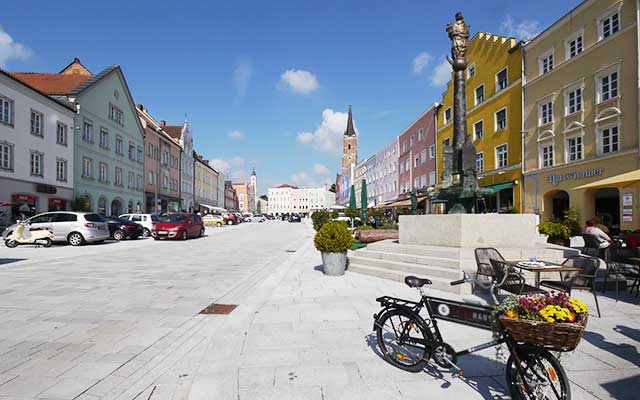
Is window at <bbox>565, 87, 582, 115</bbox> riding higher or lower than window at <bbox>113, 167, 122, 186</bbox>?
higher

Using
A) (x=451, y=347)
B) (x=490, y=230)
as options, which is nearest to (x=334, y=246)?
(x=490, y=230)

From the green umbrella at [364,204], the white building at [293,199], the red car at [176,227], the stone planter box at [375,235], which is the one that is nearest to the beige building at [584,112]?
the green umbrella at [364,204]

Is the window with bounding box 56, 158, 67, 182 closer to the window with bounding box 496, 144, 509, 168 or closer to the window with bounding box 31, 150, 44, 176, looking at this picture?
the window with bounding box 31, 150, 44, 176

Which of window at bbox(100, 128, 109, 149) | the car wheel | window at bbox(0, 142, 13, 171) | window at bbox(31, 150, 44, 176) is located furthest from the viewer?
window at bbox(100, 128, 109, 149)

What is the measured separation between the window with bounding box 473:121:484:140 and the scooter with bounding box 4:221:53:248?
1206 inches

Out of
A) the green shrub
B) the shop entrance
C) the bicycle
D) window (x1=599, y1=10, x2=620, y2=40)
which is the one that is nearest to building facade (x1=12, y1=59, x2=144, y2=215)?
the green shrub

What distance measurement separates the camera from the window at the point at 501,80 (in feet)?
85.5

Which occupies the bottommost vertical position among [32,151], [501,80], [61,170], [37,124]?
[61,170]

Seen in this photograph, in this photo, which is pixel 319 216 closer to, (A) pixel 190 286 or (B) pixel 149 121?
(A) pixel 190 286

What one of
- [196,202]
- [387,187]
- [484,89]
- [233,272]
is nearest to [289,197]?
[196,202]

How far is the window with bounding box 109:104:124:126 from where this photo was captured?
3362 cm

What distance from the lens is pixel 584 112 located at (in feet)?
62.0

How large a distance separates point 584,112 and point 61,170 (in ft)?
116

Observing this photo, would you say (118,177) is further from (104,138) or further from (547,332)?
(547,332)
